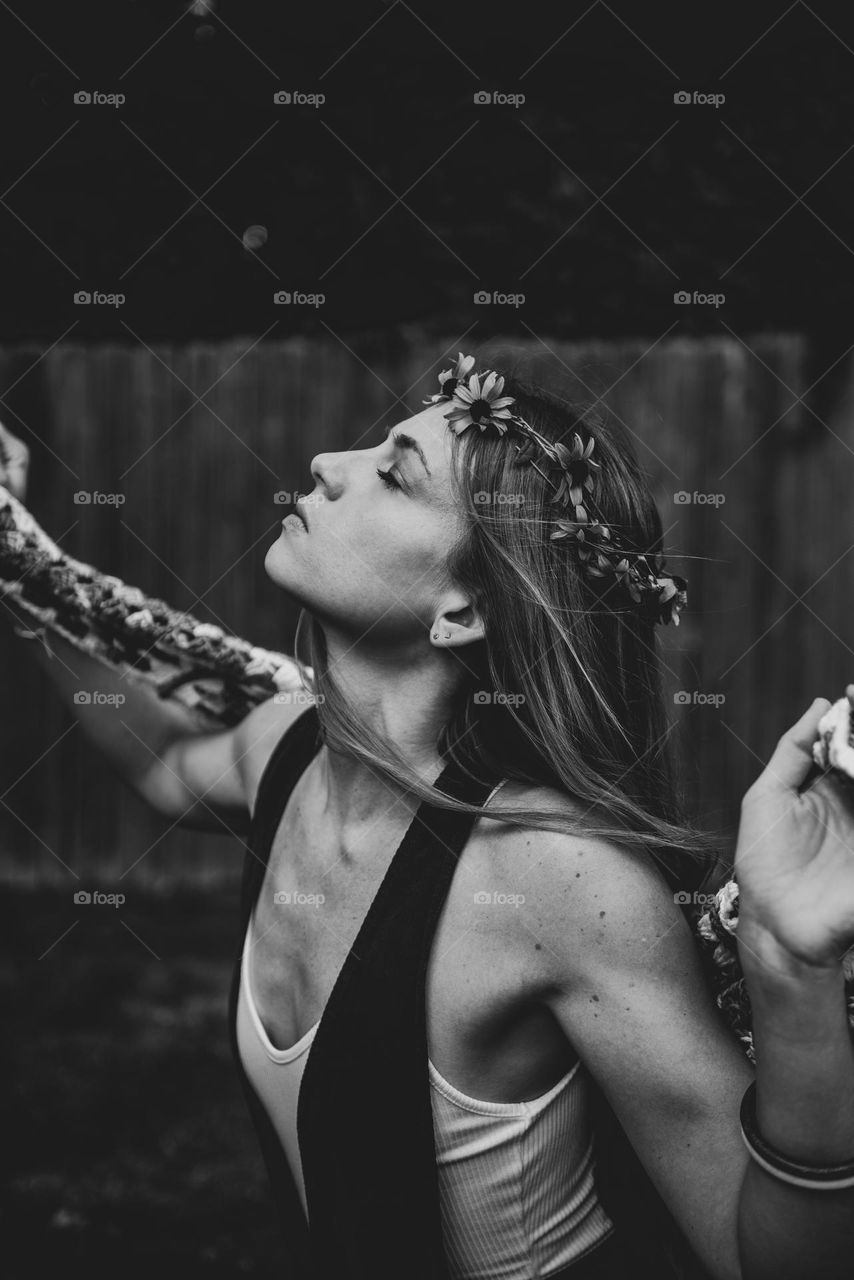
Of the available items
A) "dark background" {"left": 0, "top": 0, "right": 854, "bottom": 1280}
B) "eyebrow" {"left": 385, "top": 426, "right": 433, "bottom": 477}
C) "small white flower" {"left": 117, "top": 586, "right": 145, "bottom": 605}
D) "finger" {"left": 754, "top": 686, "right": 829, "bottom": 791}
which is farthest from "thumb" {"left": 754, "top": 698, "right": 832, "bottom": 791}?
"dark background" {"left": 0, "top": 0, "right": 854, "bottom": 1280}

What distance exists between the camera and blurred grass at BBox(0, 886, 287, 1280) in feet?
10.7

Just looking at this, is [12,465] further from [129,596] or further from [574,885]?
[574,885]

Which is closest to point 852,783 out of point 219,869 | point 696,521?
point 696,521

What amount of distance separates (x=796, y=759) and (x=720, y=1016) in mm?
470

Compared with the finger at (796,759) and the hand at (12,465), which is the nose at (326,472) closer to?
the hand at (12,465)

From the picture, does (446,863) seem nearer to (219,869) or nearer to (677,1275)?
(677,1275)

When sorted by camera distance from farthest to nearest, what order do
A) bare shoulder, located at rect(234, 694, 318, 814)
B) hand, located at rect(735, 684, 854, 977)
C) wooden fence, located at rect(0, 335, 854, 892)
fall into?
wooden fence, located at rect(0, 335, 854, 892) < bare shoulder, located at rect(234, 694, 318, 814) < hand, located at rect(735, 684, 854, 977)

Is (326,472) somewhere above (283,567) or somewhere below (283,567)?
above

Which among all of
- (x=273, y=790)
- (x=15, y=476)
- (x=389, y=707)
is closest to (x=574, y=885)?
(x=389, y=707)

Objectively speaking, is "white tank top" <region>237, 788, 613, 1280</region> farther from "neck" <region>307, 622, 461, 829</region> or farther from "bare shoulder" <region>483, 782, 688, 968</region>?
"neck" <region>307, 622, 461, 829</region>

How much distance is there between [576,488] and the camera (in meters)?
1.89

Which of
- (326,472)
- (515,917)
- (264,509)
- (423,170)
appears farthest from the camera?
(423,170)

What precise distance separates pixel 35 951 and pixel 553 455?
3.79 m

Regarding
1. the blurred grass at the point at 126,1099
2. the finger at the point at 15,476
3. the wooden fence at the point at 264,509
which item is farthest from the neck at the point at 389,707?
the wooden fence at the point at 264,509
